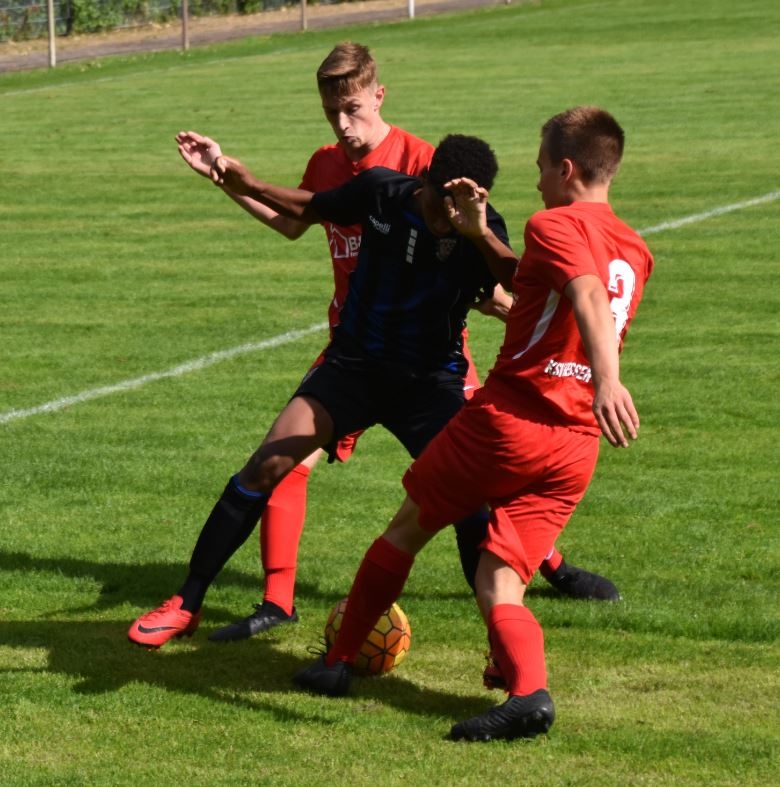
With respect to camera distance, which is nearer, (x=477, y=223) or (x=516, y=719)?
(x=516, y=719)

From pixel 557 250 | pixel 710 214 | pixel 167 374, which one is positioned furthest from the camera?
pixel 710 214

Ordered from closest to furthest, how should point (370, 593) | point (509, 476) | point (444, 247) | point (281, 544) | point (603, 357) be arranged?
point (603, 357) < point (509, 476) < point (370, 593) < point (444, 247) < point (281, 544)

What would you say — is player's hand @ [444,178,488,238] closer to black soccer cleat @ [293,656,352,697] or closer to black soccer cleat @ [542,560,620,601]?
black soccer cleat @ [293,656,352,697]

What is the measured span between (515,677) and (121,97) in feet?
79.7

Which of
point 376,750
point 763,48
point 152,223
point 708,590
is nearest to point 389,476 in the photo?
point 708,590

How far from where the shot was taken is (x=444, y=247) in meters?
6.47

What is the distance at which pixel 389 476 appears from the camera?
9.55 meters

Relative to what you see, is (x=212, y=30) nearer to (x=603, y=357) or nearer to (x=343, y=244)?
(x=343, y=244)

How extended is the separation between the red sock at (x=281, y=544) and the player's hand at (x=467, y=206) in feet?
5.39

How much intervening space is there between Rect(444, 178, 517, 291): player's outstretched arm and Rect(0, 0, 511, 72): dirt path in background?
29015mm

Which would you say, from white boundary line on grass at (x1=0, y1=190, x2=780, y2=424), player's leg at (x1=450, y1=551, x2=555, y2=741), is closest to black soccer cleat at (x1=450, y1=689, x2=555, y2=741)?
player's leg at (x1=450, y1=551, x2=555, y2=741)

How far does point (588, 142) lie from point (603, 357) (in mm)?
828

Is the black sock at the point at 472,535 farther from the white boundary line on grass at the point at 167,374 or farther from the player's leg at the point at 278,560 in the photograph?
the white boundary line on grass at the point at 167,374

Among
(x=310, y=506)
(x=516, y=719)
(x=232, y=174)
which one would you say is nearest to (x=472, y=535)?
(x=516, y=719)
